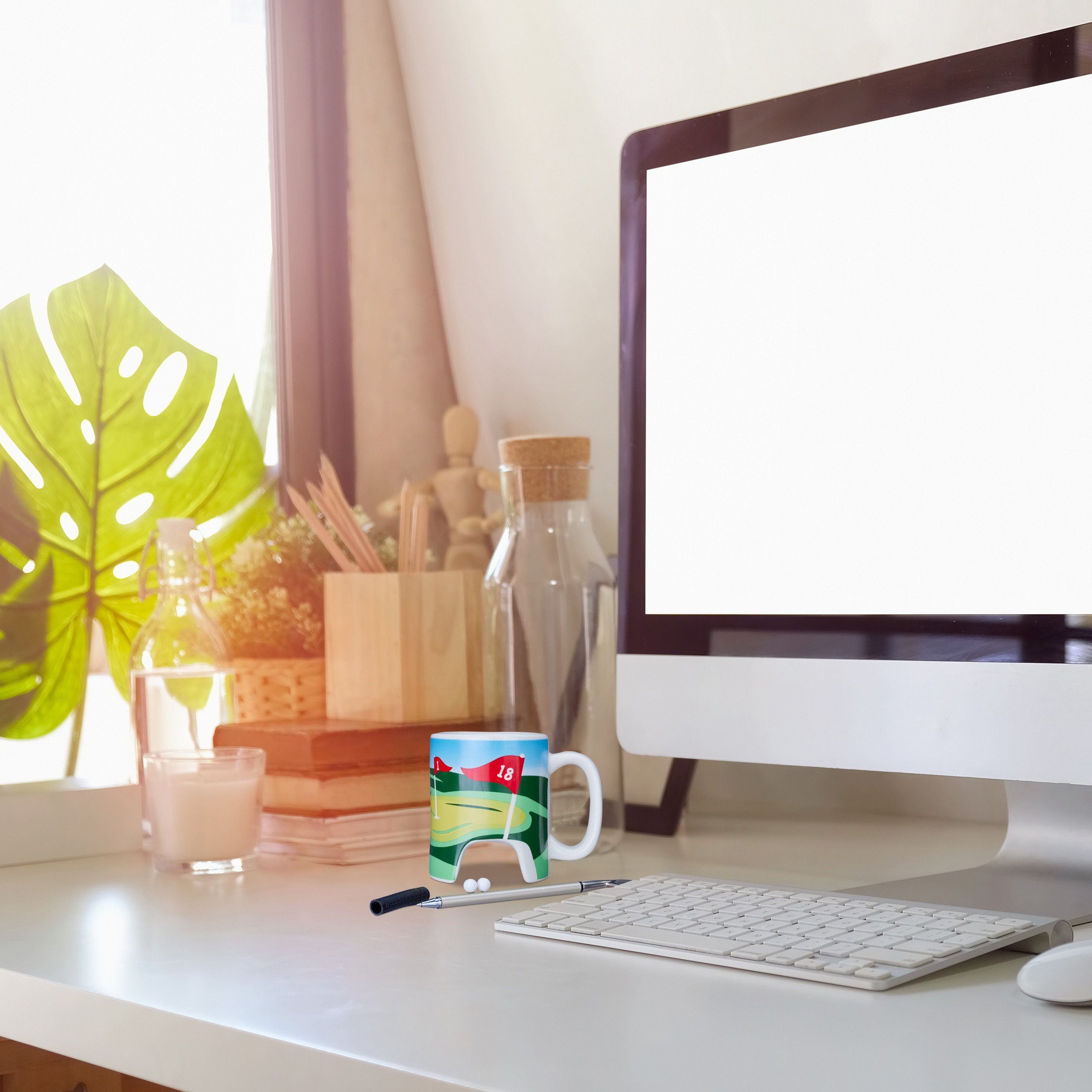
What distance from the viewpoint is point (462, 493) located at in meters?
1.43

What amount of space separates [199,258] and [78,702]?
0.46m

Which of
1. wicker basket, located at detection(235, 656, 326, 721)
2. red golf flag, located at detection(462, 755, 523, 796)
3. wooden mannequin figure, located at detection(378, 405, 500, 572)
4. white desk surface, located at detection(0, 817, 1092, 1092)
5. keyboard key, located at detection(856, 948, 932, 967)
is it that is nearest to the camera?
white desk surface, located at detection(0, 817, 1092, 1092)

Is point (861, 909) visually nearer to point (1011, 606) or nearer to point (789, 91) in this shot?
point (1011, 606)

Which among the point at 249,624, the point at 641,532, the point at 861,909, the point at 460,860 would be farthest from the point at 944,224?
the point at 249,624

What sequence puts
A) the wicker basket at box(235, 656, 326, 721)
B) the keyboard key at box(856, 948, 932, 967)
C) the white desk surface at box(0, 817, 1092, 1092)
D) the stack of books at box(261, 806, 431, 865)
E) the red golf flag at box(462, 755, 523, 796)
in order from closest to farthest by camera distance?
the white desk surface at box(0, 817, 1092, 1092)
the keyboard key at box(856, 948, 932, 967)
the red golf flag at box(462, 755, 523, 796)
the stack of books at box(261, 806, 431, 865)
the wicker basket at box(235, 656, 326, 721)

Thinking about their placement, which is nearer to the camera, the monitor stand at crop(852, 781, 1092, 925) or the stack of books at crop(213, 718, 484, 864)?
the monitor stand at crop(852, 781, 1092, 925)

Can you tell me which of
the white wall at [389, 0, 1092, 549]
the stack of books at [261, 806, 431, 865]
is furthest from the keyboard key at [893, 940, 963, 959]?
the white wall at [389, 0, 1092, 549]

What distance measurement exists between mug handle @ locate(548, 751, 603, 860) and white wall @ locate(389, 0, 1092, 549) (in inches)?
19.1

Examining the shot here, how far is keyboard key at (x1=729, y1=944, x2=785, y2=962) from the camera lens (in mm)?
571

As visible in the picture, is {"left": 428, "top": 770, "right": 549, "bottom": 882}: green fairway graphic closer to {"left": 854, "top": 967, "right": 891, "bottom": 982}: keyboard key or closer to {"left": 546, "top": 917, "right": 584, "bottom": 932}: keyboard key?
{"left": 546, "top": 917, "right": 584, "bottom": 932}: keyboard key

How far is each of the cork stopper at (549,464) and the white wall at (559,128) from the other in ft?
0.84

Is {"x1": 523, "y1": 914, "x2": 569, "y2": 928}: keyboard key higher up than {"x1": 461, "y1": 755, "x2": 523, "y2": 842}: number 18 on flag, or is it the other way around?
{"x1": 461, "y1": 755, "x2": 523, "y2": 842}: number 18 on flag

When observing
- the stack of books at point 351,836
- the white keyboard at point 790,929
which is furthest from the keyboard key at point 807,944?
the stack of books at point 351,836

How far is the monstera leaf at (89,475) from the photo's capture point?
1118 millimetres
